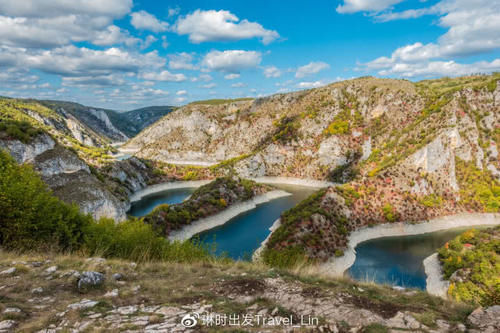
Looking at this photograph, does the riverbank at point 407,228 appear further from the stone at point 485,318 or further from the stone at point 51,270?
the stone at point 51,270

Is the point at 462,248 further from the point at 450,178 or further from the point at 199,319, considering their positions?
the point at 199,319

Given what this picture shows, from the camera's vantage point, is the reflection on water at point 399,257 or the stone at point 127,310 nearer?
the stone at point 127,310

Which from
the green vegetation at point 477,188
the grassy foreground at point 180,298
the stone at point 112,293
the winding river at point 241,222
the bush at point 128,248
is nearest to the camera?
the grassy foreground at point 180,298

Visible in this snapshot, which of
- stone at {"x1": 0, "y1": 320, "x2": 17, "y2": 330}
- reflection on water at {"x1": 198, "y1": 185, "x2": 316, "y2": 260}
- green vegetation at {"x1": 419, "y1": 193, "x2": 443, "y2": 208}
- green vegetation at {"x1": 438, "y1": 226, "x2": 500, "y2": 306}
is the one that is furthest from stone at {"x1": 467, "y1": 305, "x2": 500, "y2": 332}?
green vegetation at {"x1": 419, "y1": 193, "x2": 443, "y2": 208}

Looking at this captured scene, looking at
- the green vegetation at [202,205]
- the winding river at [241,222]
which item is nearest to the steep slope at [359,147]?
the winding river at [241,222]

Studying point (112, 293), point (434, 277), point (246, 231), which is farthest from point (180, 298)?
point (246, 231)

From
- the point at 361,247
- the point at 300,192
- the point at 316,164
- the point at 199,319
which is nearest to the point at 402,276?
the point at 361,247

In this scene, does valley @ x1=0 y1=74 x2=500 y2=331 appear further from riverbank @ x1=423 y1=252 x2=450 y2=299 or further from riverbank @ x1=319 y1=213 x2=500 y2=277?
riverbank @ x1=423 y1=252 x2=450 y2=299

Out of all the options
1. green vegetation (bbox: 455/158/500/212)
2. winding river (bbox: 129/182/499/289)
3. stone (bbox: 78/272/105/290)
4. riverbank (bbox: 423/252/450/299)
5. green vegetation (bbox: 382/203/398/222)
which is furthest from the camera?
green vegetation (bbox: 455/158/500/212)
